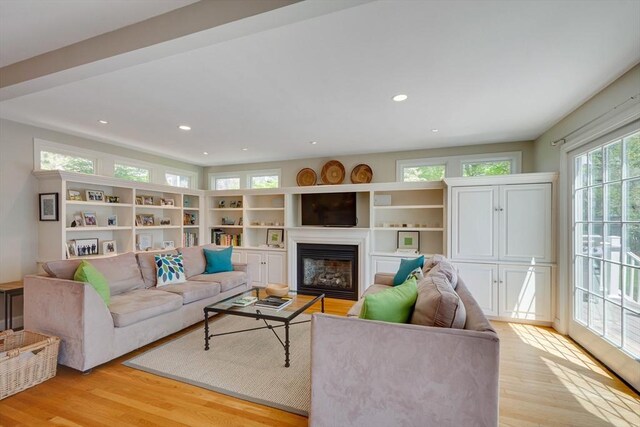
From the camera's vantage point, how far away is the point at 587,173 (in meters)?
2.97

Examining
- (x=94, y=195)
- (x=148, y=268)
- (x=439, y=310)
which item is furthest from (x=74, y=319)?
(x=439, y=310)

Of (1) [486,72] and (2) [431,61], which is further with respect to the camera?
(1) [486,72]

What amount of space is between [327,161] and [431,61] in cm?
320

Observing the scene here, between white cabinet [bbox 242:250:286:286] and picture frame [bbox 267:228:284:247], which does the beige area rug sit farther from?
picture frame [bbox 267:228:284:247]

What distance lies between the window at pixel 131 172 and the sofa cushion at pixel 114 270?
71.2 inches

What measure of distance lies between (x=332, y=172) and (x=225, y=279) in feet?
8.23

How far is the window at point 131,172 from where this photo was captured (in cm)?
455

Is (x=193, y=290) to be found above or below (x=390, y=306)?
below

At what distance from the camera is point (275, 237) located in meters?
5.46

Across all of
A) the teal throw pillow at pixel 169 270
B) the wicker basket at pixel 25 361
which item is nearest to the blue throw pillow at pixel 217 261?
the teal throw pillow at pixel 169 270

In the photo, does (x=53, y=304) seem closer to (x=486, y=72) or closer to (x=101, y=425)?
(x=101, y=425)

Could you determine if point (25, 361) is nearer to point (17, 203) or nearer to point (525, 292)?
point (17, 203)

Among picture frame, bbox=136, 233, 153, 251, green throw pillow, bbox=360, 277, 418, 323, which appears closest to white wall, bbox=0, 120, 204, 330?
picture frame, bbox=136, 233, 153, 251

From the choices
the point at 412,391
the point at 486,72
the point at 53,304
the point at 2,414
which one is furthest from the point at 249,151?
the point at 412,391
